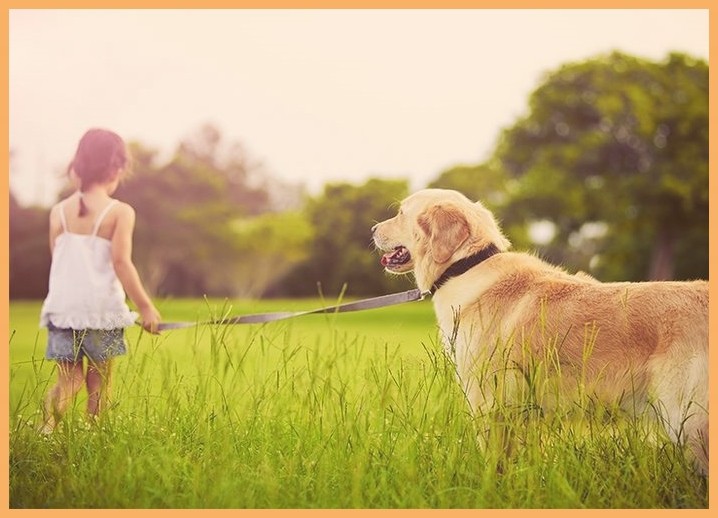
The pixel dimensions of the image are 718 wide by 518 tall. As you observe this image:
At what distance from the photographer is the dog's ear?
3.89 meters

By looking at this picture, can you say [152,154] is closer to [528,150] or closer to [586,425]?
[528,150]

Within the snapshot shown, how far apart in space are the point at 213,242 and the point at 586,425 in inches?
1321

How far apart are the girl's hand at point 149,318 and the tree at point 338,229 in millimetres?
22180

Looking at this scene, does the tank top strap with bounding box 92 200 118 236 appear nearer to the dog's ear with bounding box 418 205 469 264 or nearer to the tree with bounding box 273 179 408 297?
the dog's ear with bounding box 418 205 469 264

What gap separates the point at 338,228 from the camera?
1273 inches

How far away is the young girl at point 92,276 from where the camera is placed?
4273 mm

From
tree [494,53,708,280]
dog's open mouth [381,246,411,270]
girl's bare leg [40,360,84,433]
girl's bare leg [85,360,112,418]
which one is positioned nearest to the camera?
girl's bare leg [85,360,112,418]

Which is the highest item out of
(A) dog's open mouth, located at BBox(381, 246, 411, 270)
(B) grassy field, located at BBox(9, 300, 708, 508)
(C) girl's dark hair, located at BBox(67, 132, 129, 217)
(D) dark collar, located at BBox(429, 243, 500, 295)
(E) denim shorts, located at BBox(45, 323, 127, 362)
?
(C) girl's dark hair, located at BBox(67, 132, 129, 217)

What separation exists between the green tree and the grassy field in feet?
74.2

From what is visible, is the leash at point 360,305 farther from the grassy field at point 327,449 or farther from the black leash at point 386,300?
the grassy field at point 327,449

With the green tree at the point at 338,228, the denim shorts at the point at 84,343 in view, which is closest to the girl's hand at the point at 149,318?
the denim shorts at the point at 84,343

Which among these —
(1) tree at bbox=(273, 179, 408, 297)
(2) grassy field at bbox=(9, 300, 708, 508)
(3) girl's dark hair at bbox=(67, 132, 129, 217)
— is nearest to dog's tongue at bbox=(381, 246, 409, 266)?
(2) grassy field at bbox=(9, 300, 708, 508)

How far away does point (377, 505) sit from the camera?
131 inches

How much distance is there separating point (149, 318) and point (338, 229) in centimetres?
2813
